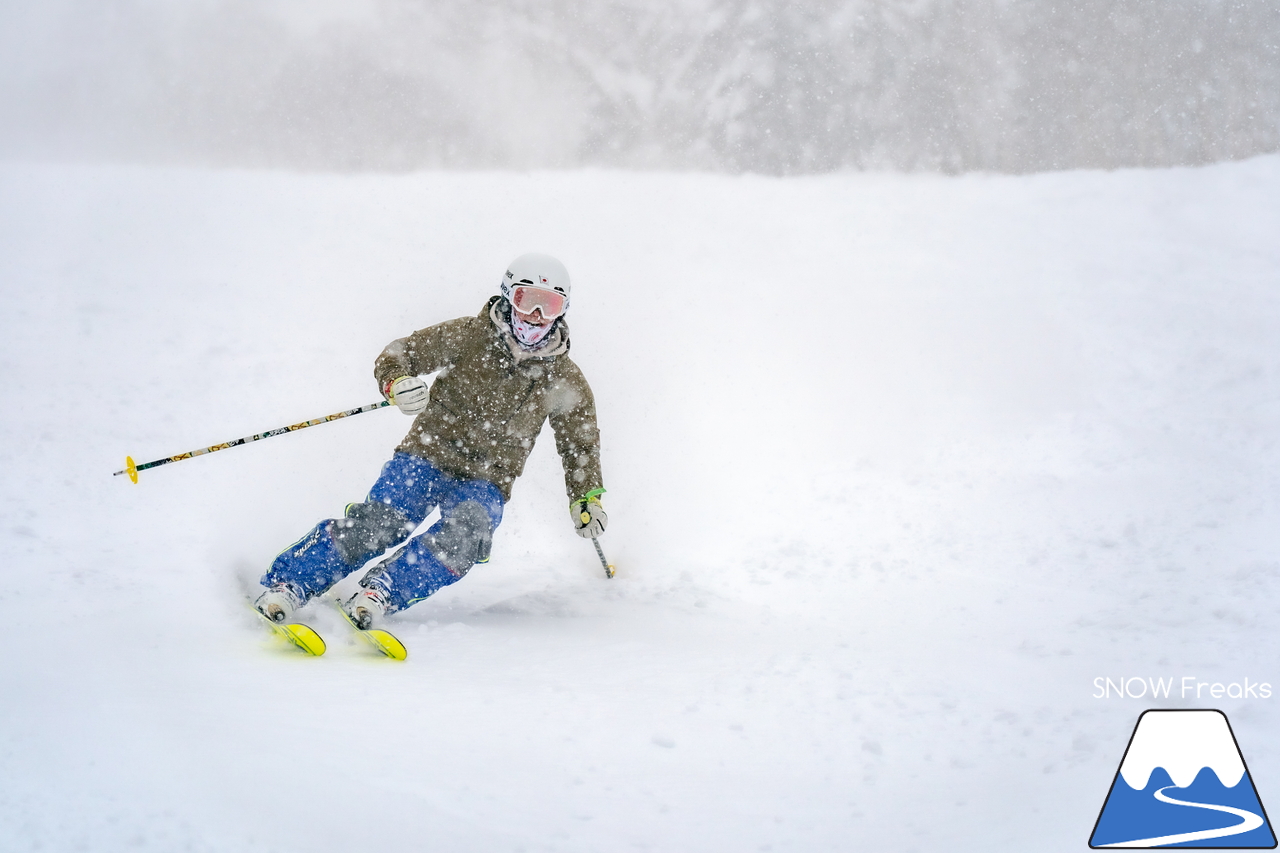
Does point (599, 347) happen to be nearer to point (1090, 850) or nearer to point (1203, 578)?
point (1203, 578)

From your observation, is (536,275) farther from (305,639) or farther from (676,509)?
(676,509)

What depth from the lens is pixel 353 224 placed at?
9.45m

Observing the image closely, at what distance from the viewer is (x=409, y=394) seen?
3332 millimetres

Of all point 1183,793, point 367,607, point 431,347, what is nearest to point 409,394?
point 431,347

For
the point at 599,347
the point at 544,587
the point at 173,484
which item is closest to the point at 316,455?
the point at 173,484

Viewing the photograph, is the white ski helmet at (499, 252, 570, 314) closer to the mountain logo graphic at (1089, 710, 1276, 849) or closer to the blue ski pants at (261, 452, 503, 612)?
the blue ski pants at (261, 452, 503, 612)

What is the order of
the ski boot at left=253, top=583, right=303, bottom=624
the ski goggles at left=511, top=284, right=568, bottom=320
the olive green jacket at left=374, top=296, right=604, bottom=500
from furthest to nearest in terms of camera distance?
the olive green jacket at left=374, top=296, right=604, bottom=500
the ski goggles at left=511, top=284, right=568, bottom=320
the ski boot at left=253, top=583, right=303, bottom=624

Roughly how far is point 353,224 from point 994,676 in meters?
8.85

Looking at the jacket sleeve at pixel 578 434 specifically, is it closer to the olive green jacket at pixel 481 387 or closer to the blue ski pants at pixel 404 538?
the olive green jacket at pixel 481 387

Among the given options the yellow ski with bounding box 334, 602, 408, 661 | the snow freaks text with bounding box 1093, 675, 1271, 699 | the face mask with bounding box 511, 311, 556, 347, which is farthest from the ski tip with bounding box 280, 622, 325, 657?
the snow freaks text with bounding box 1093, 675, 1271, 699

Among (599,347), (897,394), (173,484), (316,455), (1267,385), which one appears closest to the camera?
(173,484)

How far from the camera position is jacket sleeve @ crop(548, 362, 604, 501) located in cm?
376

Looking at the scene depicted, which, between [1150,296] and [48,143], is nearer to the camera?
[1150,296]

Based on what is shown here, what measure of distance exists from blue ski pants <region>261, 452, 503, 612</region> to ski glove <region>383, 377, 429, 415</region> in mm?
352
